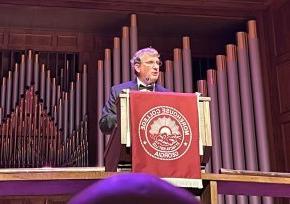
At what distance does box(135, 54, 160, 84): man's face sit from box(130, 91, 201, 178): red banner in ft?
1.22

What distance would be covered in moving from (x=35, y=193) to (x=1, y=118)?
3684mm

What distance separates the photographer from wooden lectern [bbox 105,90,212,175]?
2.85m

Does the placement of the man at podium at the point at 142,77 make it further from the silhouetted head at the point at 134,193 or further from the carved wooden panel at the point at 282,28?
the carved wooden panel at the point at 282,28

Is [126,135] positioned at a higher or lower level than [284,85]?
lower

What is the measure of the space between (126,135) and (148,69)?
60 cm

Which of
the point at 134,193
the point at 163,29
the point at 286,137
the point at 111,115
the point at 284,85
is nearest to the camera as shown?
the point at 134,193

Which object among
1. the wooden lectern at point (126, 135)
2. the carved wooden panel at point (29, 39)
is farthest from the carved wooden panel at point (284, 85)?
the wooden lectern at point (126, 135)

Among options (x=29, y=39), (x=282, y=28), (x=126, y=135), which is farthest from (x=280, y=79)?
(x=126, y=135)

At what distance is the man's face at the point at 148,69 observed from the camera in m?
3.31

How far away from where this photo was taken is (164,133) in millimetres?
2938

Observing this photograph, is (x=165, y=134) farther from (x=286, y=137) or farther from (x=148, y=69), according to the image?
(x=286, y=137)

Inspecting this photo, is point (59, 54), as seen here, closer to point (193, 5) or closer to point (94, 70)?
point (94, 70)

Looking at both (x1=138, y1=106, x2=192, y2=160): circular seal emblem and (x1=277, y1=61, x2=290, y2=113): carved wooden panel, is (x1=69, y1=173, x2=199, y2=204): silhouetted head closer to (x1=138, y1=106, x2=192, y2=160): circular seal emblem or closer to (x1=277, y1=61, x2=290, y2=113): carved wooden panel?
(x1=138, y1=106, x2=192, y2=160): circular seal emblem

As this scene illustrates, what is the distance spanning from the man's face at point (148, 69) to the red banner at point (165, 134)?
0.37m
